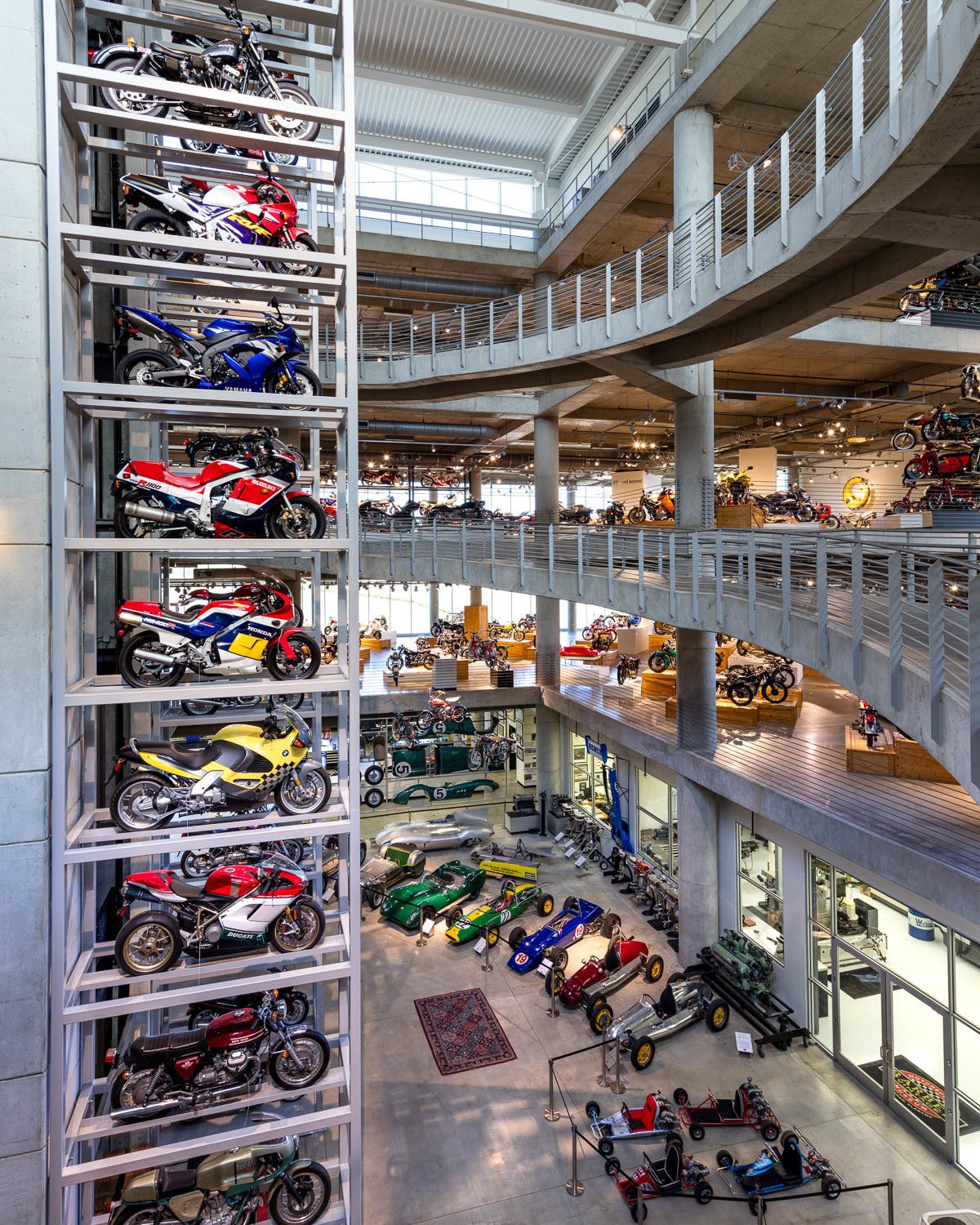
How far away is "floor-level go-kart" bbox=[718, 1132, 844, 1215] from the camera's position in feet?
22.9

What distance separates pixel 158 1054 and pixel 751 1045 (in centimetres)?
764

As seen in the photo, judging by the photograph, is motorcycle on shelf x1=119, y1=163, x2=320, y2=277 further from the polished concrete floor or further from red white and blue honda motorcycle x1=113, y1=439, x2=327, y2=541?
the polished concrete floor

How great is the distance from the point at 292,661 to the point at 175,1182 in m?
4.05

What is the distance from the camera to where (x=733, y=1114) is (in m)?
8.01

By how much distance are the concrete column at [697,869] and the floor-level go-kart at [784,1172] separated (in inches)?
170

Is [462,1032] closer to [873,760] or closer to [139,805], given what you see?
[873,760]

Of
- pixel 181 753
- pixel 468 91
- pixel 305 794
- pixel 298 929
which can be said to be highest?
pixel 468 91

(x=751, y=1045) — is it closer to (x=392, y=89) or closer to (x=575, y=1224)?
(x=575, y=1224)

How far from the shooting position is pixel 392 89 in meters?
15.7

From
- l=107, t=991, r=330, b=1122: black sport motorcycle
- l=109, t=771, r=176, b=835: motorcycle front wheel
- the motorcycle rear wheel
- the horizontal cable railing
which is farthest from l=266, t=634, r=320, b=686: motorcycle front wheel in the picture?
Result: the horizontal cable railing

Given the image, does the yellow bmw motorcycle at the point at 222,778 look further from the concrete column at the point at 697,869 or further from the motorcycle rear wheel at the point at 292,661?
the concrete column at the point at 697,869

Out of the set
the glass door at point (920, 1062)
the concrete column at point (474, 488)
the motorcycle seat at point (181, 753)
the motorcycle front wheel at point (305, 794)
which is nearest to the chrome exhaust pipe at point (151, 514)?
the motorcycle seat at point (181, 753)

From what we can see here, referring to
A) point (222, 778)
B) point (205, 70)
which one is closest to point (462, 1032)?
point (222, 778)

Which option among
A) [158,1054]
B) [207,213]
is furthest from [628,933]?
[207,213]
